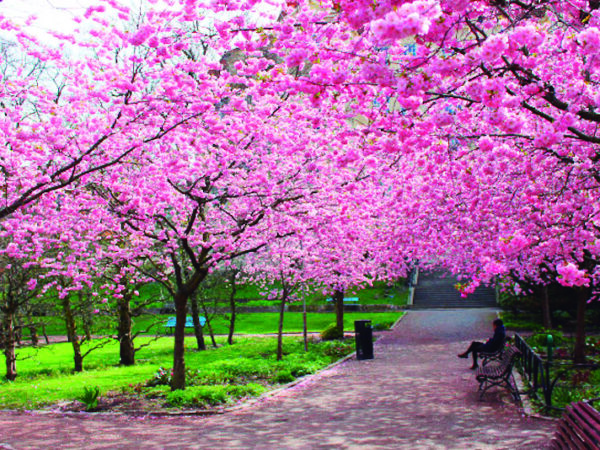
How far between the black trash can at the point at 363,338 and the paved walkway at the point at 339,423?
111 inches

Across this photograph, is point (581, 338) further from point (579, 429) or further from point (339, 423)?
point (579, 429)

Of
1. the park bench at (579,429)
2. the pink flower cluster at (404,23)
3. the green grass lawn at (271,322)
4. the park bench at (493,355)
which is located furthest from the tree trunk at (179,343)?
the green grass lawn at (271,322)

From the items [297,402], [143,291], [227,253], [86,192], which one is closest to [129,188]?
[86,192]

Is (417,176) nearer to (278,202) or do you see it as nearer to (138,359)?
(278,202)

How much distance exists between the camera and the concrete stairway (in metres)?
35.6

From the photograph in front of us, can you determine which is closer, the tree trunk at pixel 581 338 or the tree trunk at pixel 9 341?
the tree trunk at pixel 581 338

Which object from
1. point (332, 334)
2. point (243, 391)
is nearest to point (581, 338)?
point (243, 391)

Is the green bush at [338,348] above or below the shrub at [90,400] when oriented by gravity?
below

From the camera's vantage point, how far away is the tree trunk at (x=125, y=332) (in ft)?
59.0

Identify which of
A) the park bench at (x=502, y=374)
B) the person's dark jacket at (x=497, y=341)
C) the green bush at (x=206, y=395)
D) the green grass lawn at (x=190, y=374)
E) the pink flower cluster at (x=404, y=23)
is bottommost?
the green grass lawn at (x=190, y=374)

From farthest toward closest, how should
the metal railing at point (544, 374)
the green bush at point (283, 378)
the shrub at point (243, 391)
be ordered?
the green bush at point (283, 378), the shrub at point (243, 391), the metal railing at point (544, 374)

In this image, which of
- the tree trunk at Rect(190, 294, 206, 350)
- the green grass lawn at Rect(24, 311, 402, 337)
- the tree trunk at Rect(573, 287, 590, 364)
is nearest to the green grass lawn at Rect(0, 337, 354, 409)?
the tree trunk at Rect(190, 294, 206, 350)

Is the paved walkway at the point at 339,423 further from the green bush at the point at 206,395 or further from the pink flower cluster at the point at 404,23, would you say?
the pink flower cluster at the point at 404,23

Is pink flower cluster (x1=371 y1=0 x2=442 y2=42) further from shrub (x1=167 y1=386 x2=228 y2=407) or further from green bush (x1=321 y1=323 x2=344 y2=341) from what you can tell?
green bush (x1=321 y1=323 x2=344 y2=341)
